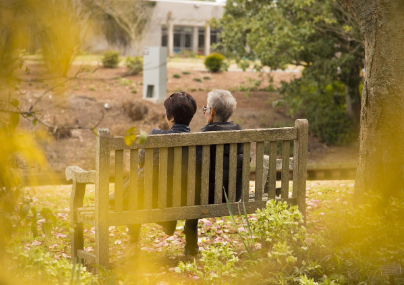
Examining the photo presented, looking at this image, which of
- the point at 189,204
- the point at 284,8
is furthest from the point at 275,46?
the point at 189,204

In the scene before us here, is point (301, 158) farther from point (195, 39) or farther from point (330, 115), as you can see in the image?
point (195, 39)

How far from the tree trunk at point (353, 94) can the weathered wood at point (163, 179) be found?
521 inches

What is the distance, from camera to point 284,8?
1350cm

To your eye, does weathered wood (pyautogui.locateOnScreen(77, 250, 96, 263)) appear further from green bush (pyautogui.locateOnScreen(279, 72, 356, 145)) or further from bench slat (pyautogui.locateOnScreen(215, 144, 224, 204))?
green bush (pyautogui.locateOnScreen(279, 72, 356, 145))

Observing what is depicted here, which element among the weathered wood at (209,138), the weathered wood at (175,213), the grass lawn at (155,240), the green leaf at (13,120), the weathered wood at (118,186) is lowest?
the grass lawn at (155,240)

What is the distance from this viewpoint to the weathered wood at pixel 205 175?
3723 millimetres

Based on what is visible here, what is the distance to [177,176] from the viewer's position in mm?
3674

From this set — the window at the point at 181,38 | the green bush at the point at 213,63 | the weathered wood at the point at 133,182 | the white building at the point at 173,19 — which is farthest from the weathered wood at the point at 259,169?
the window at the point at 181,38

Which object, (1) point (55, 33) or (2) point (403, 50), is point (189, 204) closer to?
(1) point (55, 33)

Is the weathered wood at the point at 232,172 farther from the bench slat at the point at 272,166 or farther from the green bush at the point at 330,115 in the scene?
the green bush at the point at 330,115

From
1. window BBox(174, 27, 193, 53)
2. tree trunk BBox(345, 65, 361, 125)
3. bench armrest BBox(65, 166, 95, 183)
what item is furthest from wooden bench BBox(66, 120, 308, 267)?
window BBox(174, 27, 193, 53)

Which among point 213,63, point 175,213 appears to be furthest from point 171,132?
point 213,63

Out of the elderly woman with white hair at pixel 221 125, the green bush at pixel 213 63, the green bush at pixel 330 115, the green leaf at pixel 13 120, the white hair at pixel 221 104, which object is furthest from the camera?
the green bush at pixel 213 63

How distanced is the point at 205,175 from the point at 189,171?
0.13 m
